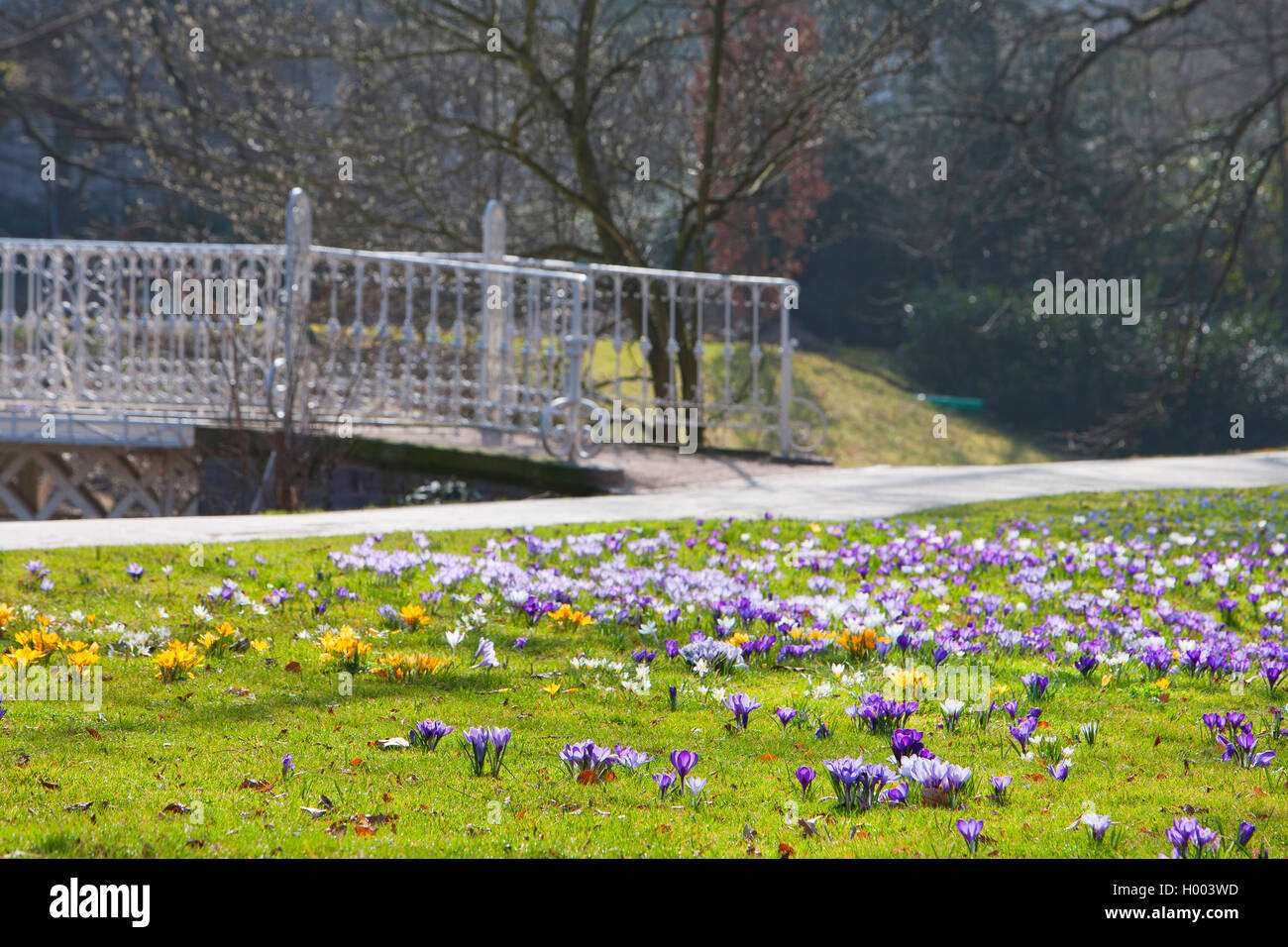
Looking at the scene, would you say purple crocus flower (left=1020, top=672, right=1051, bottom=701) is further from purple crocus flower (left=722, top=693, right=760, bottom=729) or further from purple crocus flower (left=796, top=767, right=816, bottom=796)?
purple crocus flower (left=796, top=767, right=816, bottom=796)

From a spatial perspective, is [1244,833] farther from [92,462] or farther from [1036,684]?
[92,462]

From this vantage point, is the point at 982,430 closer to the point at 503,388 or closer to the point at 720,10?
the point at 720,10

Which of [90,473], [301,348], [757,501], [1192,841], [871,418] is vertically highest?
[301,348]

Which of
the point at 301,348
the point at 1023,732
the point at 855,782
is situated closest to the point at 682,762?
the point at 855,782

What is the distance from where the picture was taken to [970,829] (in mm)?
2471

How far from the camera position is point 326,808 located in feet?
9.07

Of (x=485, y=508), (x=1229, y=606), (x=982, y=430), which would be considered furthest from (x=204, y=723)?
(x=982, y=430)

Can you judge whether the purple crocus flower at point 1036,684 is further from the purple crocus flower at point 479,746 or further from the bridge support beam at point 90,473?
the bridge support beam at point 90,473

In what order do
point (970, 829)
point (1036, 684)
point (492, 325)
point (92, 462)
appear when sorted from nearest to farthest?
point (970, 829), point (1036, 684), point (92, 462), point (492, 325)

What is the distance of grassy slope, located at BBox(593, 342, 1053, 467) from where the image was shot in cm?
1994

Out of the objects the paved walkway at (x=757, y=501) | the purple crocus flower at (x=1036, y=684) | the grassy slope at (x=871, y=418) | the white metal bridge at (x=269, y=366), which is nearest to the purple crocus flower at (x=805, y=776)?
the purple crocus flower at (x=1036, y=684)

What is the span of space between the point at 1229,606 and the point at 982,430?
18.6 meters

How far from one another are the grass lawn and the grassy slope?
37.6 ft

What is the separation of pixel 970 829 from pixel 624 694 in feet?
5.07
